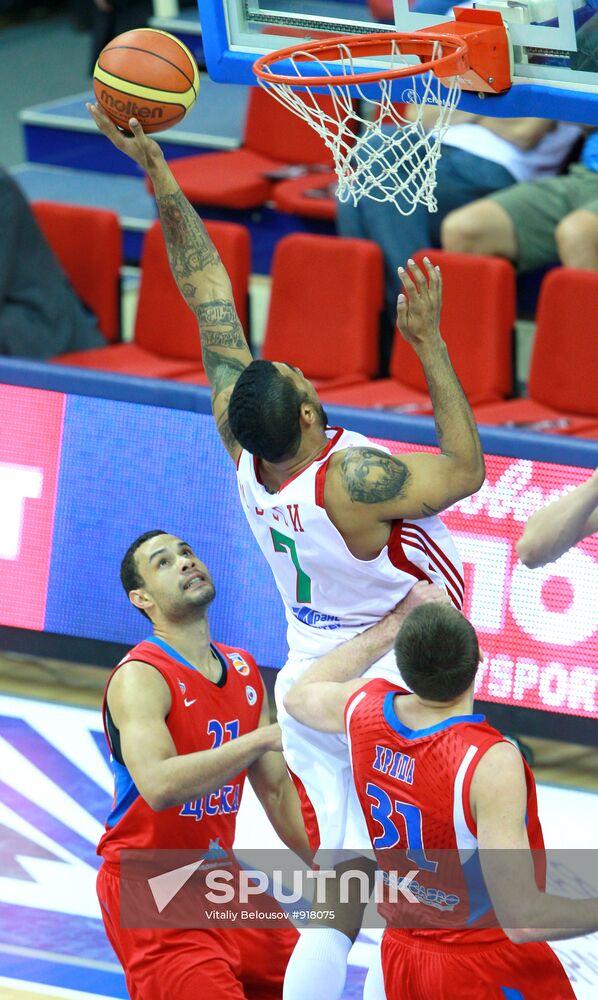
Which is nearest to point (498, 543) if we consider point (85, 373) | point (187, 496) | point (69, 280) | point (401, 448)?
point (401, 448)

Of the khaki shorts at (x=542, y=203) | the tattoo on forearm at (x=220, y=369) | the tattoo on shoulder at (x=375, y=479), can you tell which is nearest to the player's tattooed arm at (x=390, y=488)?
the tattoo on shoulder at (x=375, y=479)

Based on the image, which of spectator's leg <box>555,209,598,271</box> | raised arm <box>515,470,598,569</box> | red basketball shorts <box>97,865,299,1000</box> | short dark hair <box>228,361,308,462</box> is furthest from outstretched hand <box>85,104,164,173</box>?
spectator's leg <box>555,209,598,271</box>

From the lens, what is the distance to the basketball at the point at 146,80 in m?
4.85

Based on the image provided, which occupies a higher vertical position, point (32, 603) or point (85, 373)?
point (85, 373)

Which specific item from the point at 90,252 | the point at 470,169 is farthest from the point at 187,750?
the point at 470,169

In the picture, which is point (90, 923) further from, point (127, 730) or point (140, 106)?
point (140, 106)

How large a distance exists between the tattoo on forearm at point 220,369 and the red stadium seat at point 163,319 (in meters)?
3.61

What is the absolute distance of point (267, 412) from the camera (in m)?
4.09

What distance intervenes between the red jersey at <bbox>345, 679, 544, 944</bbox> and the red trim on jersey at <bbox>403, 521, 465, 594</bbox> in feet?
1.60

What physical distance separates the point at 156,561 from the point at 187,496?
5.39 ft

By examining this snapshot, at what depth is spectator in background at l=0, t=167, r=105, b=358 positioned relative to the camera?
341 inches

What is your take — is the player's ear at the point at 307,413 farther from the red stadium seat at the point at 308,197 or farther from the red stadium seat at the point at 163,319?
the red stadium seat at the point at 308,197

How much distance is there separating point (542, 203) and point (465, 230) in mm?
426

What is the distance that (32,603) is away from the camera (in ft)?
22.5
